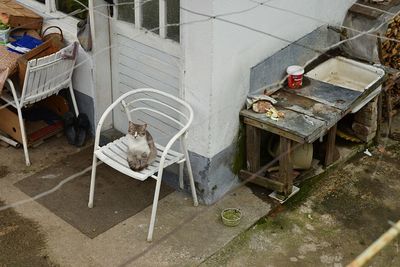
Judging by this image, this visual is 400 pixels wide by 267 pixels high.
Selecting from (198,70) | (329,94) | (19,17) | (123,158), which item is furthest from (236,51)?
(19,17)

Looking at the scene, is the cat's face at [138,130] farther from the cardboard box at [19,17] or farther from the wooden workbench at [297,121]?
the cardboard box at [19,17]

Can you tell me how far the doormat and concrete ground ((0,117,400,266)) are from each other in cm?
8

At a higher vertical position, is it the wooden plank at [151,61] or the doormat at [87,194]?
the wooden plank at [151,61]

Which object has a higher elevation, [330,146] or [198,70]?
[198,70]

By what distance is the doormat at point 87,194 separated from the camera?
17.5ft

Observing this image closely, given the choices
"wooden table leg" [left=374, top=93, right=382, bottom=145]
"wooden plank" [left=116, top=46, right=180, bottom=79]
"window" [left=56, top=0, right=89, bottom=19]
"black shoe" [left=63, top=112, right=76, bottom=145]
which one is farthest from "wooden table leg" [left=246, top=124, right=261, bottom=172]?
"window" [left=56, top=0, right=89, bottom=19]

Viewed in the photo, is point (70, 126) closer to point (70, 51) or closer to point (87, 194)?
point (70, 51)

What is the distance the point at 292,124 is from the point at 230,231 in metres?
1.08

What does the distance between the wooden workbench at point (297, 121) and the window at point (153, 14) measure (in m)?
1.00

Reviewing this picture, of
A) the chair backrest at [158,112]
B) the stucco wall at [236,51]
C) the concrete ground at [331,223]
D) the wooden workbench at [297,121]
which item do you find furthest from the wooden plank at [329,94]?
the chair backrest at [158,112]

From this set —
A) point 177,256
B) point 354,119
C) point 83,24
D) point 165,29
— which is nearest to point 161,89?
point 165,29

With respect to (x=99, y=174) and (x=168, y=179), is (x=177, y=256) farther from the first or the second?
(x=99, y=174)

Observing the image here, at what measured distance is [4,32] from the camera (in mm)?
6223

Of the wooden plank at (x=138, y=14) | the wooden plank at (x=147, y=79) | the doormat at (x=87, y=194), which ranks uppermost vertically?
the wooden plank at (x=138, y=14)
